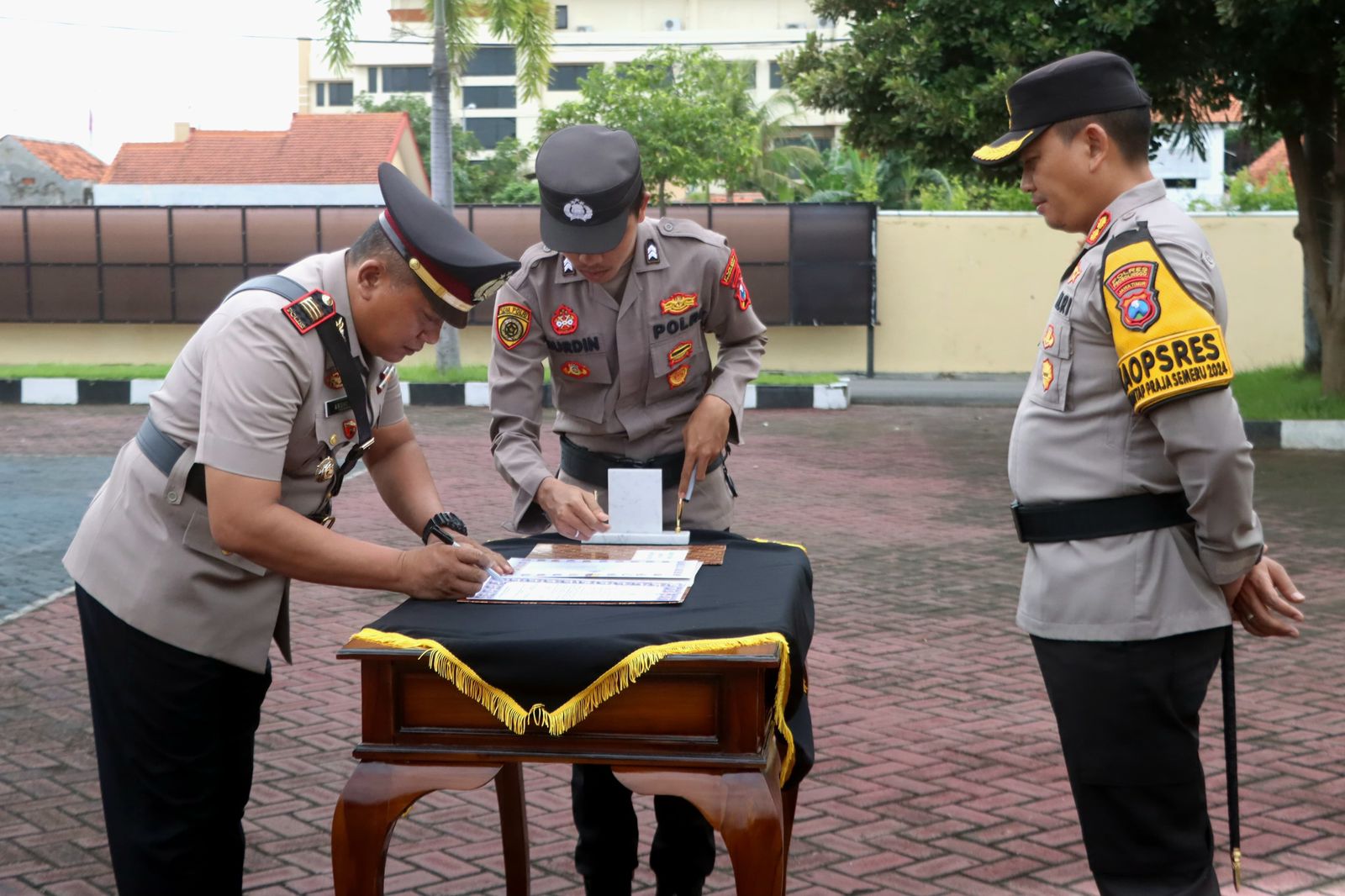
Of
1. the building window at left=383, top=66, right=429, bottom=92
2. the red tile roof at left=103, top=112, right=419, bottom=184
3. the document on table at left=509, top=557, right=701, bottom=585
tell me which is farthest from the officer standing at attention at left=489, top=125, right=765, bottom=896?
the building window at left=383, top=66, right=429, bottom=92

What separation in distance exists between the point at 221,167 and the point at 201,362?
113ft

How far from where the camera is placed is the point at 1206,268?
7.90 feet

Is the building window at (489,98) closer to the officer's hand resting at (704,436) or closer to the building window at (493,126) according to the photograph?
the building window at (493,126)

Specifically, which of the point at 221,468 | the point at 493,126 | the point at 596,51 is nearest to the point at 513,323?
the point at 221,468


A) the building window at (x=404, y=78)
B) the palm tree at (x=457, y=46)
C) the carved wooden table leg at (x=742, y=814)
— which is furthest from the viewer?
the building window at (x=404, y=78)

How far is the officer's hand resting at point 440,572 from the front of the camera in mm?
2500

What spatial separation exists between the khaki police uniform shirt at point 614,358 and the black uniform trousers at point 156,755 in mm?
934

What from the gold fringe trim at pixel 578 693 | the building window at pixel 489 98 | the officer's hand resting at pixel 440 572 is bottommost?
the gold fringe trim at pixel 578 693

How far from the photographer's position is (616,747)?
2318 millimetres

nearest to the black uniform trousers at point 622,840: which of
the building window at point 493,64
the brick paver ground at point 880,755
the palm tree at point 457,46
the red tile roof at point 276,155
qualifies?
the brick paver ground at point 880,755

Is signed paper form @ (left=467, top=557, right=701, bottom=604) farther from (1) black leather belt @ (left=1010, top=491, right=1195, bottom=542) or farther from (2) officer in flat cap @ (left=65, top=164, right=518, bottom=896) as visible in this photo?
(1) black leather belt @ (left=1010, top=491, right=1195, bottom=542)

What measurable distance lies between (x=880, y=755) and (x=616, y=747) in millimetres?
2342

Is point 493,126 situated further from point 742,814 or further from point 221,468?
point 742,814

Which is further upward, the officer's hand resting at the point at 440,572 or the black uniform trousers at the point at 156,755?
the officer's hand resting at the point at 440,572
